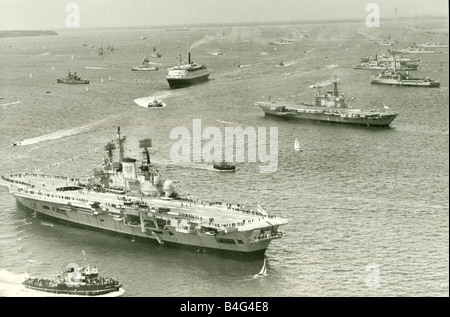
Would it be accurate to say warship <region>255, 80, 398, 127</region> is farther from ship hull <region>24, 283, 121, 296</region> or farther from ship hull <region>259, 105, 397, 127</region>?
ship hull <region>24, 283, 121, 296</region>

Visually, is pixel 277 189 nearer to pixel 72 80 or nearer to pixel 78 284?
pixel 78 284

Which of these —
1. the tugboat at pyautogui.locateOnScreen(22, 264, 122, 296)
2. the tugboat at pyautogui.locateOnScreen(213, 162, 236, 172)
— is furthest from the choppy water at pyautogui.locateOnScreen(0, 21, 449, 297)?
the tugboat at pyautogui.locateOnScreen(22, 264, 122, 296)

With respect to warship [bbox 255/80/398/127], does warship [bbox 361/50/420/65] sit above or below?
above

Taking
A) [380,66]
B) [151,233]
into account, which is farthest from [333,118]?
[380,66]

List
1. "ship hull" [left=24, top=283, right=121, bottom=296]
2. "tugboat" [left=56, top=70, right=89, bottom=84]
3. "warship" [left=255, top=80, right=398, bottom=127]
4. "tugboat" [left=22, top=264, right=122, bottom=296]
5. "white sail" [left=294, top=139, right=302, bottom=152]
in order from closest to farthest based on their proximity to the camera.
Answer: "ship hull" [left=24, top=283, right=121, bottom=296] → "tugboat" [left=22, top=264, right=122, bottom=296] → "white sail" [left=294, top=139, right=302, bottom=152] → "warship" [left=255, top=80, right=398, bottom=127] → "tugboat" [left=56, top=70, right=89, bottom=84]

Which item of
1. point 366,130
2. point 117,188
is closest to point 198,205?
point 117,188

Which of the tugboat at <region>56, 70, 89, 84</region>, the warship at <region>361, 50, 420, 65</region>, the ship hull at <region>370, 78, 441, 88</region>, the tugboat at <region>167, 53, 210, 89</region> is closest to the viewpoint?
the ship hull at <region>370, 78, 441, 88</region>

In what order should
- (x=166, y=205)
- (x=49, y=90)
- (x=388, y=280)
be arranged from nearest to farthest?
(x=388, y=280) → (x=166, y=205) → (x=49, y=90)
